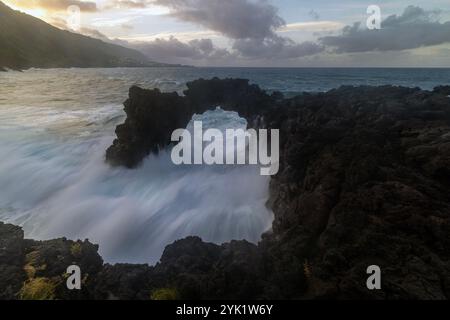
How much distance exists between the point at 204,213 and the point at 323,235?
1148 centimetres

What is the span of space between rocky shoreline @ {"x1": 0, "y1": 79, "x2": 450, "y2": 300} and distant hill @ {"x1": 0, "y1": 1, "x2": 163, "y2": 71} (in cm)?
12142

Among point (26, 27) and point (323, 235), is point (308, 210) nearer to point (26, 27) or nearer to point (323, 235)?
point (323, 235)

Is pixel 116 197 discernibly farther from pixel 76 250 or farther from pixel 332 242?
pixel 332 242

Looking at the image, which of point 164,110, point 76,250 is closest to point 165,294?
point 76,250

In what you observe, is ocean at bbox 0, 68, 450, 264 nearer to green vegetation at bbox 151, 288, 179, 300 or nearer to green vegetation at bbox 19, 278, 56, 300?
green vegetation at bbox 19, 278, 56, 300

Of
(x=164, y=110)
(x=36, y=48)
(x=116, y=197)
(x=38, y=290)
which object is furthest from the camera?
(x=36, y=48)

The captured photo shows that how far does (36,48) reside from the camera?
158 meters

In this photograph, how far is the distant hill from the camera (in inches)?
Answer: 5133

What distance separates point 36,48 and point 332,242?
18279 cm

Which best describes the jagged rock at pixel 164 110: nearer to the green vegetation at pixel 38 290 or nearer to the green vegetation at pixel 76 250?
the green vegetation at pixel 76 250

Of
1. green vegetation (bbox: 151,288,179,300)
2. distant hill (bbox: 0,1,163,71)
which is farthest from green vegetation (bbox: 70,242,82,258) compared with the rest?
distant hill (bbox: 0,1,163,71)

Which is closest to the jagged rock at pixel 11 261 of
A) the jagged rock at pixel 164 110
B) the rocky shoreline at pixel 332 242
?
the rocky shoreline at pixel 332 242

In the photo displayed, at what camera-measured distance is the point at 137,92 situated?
2612 centimetres

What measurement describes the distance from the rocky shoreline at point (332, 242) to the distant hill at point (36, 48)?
398 feet
